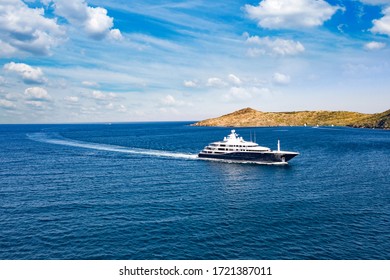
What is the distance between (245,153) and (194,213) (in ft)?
192

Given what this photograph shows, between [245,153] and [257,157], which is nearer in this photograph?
[257,157]

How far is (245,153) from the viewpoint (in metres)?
107

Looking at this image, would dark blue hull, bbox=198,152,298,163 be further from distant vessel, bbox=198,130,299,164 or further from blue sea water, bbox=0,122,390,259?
blue sea water, bbox=0,122,390,259

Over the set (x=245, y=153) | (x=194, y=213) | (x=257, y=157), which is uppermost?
(x=245, y=153)

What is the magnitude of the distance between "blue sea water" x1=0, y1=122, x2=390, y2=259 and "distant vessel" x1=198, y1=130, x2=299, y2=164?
9156 millimetres

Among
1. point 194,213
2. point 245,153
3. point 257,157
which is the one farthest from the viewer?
point 245,153

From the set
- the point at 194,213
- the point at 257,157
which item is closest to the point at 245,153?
the point at 257,157

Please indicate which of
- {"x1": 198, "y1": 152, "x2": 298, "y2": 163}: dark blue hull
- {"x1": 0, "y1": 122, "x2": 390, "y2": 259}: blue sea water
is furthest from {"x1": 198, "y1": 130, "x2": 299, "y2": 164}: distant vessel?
{"x1": 0, "y1": 122, "x2": 390, "y2": 259}: blue sea water

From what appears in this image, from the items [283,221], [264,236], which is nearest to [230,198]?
[283,221]

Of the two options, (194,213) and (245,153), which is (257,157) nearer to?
(245,153)

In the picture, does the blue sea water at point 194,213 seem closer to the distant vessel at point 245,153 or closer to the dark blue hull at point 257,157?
the dark blue hull at point 257,157

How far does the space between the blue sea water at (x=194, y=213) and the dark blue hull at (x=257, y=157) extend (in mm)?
8592

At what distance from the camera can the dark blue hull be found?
101750mm

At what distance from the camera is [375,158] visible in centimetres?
11000
